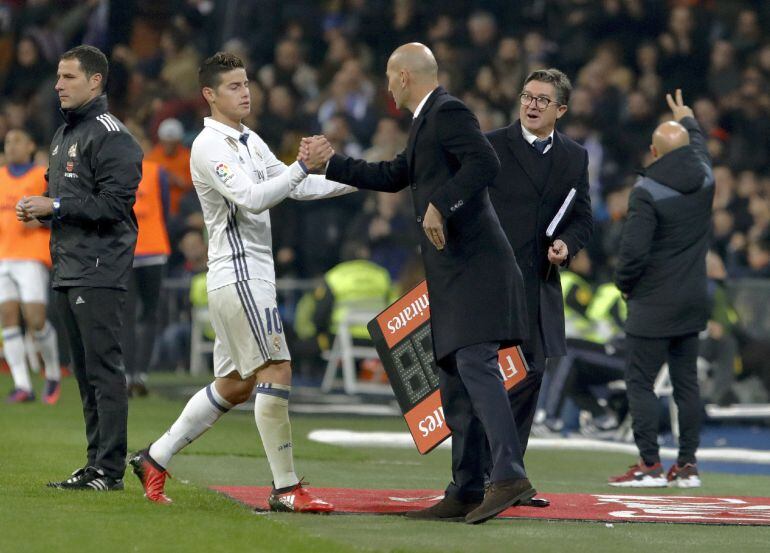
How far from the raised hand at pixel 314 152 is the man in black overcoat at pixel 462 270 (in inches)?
4.6

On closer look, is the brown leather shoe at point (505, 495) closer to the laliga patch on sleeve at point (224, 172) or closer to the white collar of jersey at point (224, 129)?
the laliga patch on sleeve at point (224, 172)

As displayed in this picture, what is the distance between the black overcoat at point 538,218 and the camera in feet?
28.0

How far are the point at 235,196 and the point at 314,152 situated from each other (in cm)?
43

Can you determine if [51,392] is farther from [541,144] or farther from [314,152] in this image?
[314,152]

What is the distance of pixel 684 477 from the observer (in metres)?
10.1

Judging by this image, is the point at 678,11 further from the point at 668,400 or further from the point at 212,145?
the point at 212,145

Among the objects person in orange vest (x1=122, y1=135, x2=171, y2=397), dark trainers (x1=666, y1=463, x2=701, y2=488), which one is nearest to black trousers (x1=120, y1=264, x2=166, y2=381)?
person in orange vest (x1=122, y1=135, x2=171, y2=397)

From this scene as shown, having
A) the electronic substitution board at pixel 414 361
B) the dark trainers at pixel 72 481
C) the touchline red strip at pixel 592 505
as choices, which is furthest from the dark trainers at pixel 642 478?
the dark trainers at pixel 72 481

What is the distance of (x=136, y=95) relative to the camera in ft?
70.6

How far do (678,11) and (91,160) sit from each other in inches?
563

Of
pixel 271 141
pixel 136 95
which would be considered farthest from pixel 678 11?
pixel 136 95

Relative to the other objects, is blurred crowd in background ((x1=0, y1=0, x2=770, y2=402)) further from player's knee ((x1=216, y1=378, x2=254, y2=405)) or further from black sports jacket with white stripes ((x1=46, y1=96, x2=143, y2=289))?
player's knee ((x1=216, y1=378, x2=254, y2=405))

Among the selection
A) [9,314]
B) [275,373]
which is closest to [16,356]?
[9,314]

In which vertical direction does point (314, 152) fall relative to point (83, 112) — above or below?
below
